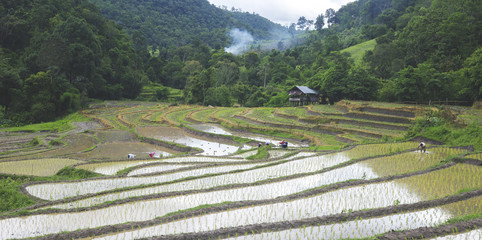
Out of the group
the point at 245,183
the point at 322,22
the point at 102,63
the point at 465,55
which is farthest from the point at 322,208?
the point at 322,22

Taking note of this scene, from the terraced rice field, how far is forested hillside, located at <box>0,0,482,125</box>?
1561 centimetres

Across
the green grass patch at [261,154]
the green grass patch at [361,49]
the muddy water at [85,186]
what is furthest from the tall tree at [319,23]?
the muddy water at [85,186]

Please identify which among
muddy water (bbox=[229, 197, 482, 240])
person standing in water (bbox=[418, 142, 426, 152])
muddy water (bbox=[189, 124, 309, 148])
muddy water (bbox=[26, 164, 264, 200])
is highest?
person standing in water (bbox=[418, 142, 426, 152])

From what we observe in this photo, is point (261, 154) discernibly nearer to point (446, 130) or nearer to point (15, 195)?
point (446, 130)

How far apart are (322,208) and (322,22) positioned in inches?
4039

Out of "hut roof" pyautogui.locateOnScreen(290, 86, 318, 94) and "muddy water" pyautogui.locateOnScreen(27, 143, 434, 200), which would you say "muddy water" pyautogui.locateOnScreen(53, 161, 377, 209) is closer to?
"muddy water" pyautogui.locateOnScreen(27, 143, 434, 200)

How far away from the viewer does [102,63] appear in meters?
46.8

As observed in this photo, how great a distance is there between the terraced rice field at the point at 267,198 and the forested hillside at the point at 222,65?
51.2 feet

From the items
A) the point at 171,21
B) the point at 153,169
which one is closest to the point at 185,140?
the point at 153,169

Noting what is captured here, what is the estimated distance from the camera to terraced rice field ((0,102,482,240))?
19.2ft

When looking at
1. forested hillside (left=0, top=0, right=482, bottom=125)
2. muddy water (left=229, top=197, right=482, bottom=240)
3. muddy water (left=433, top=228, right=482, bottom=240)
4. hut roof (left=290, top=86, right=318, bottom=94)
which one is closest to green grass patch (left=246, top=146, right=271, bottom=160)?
muddy water (left=229, top=197, right=482, bottom=240)

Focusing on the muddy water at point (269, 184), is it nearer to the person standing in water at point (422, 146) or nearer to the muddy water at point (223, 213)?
the muddy water at point (223, 213)

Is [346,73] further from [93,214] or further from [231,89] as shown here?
[93,214]

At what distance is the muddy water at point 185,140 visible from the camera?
18453 millimetres
